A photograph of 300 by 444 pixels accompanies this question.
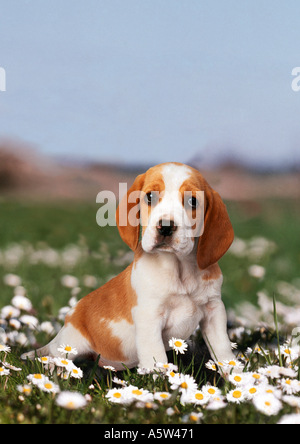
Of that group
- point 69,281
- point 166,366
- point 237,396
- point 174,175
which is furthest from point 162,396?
point 69,281

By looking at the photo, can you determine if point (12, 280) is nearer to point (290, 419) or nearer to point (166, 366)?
point (166, 366)

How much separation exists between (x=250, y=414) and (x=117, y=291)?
3.80 feet

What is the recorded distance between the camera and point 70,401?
221 cm

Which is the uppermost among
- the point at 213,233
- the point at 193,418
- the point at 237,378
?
the point at 213,233

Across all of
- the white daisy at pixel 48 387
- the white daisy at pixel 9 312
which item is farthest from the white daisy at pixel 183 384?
the white daisy at pixel 9 312

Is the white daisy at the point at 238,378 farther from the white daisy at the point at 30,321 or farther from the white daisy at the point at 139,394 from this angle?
the white daisy at the point at 30,321

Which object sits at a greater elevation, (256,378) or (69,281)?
(69,281)

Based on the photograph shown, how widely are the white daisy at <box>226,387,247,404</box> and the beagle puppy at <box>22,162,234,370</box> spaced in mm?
406

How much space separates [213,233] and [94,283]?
245cm

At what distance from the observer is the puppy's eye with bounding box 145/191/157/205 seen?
267cm

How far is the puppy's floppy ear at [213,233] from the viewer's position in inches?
107

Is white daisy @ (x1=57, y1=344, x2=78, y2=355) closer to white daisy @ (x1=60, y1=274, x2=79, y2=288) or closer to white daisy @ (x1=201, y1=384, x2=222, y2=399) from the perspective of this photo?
white daisy @ (x1=201, y1=384, x2=222, y2=399)

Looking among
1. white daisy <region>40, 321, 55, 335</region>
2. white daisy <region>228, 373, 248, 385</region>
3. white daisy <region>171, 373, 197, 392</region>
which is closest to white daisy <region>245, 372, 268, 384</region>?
white daisy <region>228, 373, 248, 385</region>
